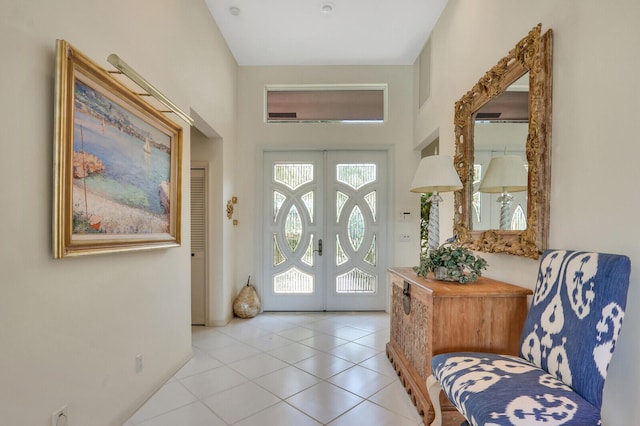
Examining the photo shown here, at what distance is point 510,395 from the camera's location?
4.00ft

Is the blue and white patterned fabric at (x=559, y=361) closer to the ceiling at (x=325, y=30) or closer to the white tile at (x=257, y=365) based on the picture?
the white tile at (x=257, y=365)

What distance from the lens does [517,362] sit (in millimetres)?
1500

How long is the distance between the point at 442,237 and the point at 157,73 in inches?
115

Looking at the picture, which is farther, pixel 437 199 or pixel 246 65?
pixel 246 65

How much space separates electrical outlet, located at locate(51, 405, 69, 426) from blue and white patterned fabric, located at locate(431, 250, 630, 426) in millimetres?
1844

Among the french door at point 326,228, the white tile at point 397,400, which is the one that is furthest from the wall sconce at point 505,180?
the french door at point 326,228

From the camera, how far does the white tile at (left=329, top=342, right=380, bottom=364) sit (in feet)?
9.44

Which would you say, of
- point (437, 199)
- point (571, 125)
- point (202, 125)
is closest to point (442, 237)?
point (437, 199)

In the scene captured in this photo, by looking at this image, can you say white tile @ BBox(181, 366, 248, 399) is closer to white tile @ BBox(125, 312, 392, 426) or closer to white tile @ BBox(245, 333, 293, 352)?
white tile @ BBox(125, 312, 392, 426)

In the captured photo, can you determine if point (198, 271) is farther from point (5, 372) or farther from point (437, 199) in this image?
point (437, 199)

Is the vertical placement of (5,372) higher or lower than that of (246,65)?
lower

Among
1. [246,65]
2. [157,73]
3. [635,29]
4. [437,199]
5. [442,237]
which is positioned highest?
[246,65]

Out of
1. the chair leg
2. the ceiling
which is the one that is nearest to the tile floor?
the chair leg

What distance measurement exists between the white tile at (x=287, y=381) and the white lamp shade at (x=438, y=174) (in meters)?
1.83
